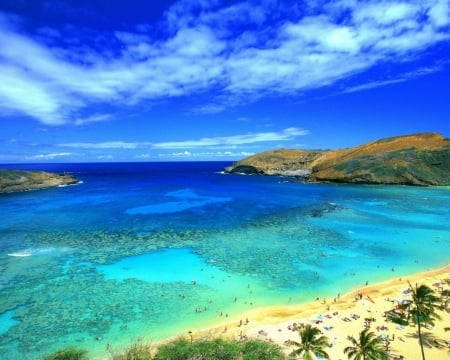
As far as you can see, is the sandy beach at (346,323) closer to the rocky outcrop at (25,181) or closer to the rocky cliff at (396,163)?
the rocky cliff at (396,163)

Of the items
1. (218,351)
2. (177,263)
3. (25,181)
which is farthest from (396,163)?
(25,181)

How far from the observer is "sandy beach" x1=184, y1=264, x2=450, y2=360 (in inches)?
713

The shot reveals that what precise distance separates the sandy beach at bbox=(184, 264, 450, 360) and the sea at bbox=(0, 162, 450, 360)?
1282 mm

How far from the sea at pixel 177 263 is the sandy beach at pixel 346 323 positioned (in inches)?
50.5

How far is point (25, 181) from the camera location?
10019 centimetres

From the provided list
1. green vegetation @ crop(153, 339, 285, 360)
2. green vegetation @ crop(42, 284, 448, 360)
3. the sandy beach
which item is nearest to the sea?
the sandy beach

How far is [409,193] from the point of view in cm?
7994

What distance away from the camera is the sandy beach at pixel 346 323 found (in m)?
18.1

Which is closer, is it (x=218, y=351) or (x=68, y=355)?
(x=218, y=351)

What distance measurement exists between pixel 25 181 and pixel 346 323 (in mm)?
104637

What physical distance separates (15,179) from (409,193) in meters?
107

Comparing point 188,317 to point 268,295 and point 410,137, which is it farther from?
point 410,137

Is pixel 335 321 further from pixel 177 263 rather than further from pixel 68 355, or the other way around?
pixel 177 263

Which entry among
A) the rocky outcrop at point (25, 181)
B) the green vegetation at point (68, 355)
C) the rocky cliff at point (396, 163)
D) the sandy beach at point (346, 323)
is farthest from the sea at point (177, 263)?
the rocky cliff at point (396, 163)
